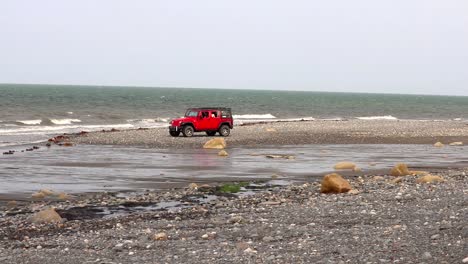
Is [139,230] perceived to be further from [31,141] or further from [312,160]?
[31,141]

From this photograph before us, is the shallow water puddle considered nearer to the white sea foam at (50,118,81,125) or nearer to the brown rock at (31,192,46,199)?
the brown rock at (31,192,46,199)

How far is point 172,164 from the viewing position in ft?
88.3

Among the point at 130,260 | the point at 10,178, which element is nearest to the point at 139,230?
the point at 130,260

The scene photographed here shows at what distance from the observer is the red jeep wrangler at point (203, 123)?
42.6m

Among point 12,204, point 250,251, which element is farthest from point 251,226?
point 12,204

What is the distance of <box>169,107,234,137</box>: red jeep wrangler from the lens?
4259cm

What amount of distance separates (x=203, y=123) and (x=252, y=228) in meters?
30.8

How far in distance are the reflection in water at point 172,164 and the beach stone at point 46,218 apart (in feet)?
16.9

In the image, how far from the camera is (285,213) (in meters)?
14.1

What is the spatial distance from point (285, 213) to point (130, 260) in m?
4.53

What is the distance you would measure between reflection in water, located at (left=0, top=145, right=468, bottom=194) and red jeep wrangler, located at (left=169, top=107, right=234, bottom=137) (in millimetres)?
7213

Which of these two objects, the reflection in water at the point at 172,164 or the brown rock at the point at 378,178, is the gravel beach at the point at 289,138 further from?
the brown rock at the point at 378,178

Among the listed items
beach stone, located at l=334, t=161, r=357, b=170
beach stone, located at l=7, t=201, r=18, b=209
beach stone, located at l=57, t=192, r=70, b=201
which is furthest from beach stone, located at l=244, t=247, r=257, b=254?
beach stone, located at l=334, t=161, r=357, b=170

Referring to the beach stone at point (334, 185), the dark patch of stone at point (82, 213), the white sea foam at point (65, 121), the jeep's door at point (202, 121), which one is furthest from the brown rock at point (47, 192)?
the white sea foam at point (65, 121)
